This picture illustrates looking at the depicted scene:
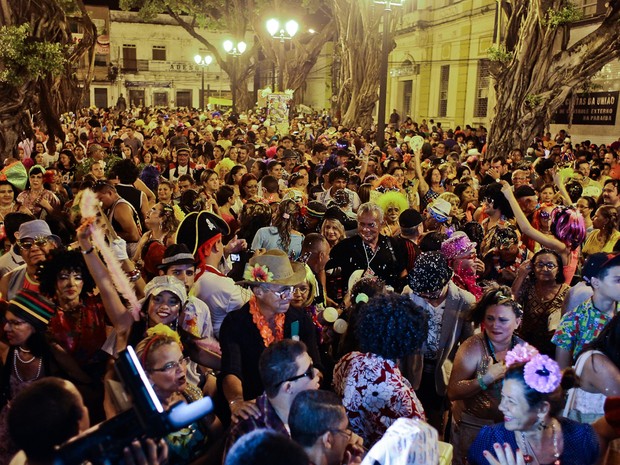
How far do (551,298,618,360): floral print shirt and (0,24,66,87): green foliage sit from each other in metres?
8.31

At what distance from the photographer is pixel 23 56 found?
359 inches

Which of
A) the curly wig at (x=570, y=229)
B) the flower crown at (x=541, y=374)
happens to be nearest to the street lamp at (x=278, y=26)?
the curly wig at (x=570, y=229)

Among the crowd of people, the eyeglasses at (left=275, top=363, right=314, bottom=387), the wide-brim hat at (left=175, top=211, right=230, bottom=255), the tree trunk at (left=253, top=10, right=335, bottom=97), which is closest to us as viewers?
the crowd of people

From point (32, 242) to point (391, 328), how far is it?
2865mm

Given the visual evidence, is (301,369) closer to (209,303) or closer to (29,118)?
(209,303)

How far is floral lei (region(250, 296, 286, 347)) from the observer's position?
3.56 meters

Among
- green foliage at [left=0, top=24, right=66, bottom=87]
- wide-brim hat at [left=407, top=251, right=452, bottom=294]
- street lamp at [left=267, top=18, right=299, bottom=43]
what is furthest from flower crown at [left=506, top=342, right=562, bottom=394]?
street lamp at [left=267, top=18, right=299, bottom=43]

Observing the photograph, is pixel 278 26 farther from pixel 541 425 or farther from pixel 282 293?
pixel 541 425

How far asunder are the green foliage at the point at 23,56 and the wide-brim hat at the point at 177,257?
6098 millimetres

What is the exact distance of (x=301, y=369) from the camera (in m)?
2.85

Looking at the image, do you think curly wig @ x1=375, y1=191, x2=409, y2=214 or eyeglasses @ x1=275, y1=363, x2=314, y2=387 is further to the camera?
curly wig @ x1=375, y1=191, x2=409, y2=214

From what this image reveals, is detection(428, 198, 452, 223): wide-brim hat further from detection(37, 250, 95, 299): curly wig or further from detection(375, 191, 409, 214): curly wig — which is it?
detection(37, 250, 95, 299): curly wig

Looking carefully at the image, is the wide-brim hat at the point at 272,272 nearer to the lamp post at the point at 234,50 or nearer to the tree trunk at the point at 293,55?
the lamp post at the point at 234,50

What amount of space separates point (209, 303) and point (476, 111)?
24751 mm
